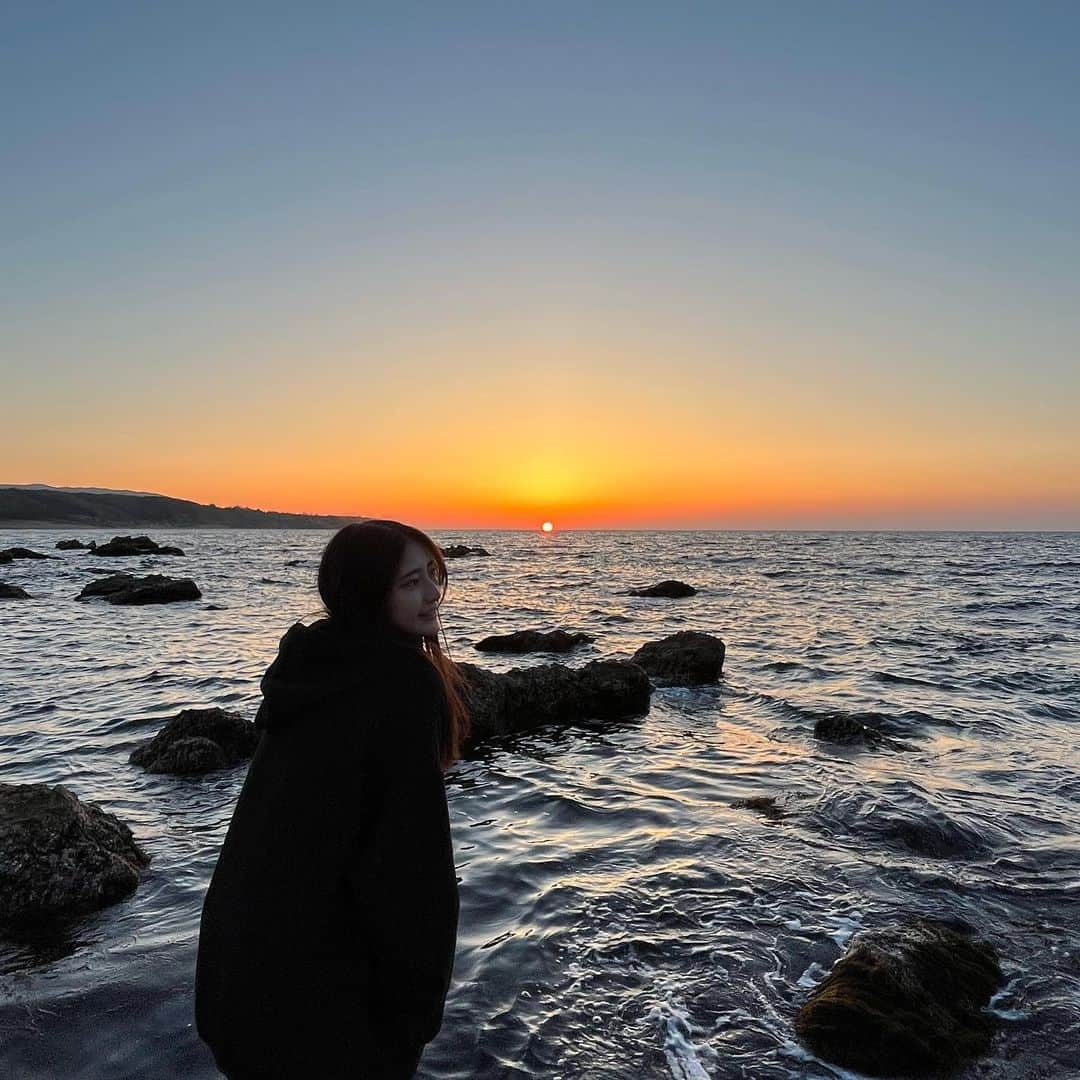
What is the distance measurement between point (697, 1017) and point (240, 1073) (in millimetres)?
3406

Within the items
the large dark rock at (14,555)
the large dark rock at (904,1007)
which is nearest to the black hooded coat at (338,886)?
the large dark rock at (904,1007)

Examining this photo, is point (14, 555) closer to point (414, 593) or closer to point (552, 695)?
point (552, 695)

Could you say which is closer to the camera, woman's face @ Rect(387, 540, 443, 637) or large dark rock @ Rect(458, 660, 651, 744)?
woman's face @ Rect(387, 540, 443, 637)

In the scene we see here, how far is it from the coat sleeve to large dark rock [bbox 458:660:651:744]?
8965 millimetres

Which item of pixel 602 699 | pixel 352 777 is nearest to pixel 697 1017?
pixel 352 777

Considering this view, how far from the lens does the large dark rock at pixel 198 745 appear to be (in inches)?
383

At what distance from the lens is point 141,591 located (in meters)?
29.8

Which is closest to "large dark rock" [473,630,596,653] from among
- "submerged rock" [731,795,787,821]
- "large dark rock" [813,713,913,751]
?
"large dark rock" [813,713,913,751]

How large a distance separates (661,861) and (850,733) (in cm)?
543

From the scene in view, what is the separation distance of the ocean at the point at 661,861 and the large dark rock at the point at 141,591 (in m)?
10.9

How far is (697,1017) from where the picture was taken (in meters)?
5.00

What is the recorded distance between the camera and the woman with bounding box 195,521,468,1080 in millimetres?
2312

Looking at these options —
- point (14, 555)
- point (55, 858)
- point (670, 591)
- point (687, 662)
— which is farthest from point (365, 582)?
point (14, 555)

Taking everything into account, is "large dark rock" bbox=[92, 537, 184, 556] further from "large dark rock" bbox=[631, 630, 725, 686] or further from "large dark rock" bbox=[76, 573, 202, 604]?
"large dark rock" bbox=[631, 630, 725, 686]
